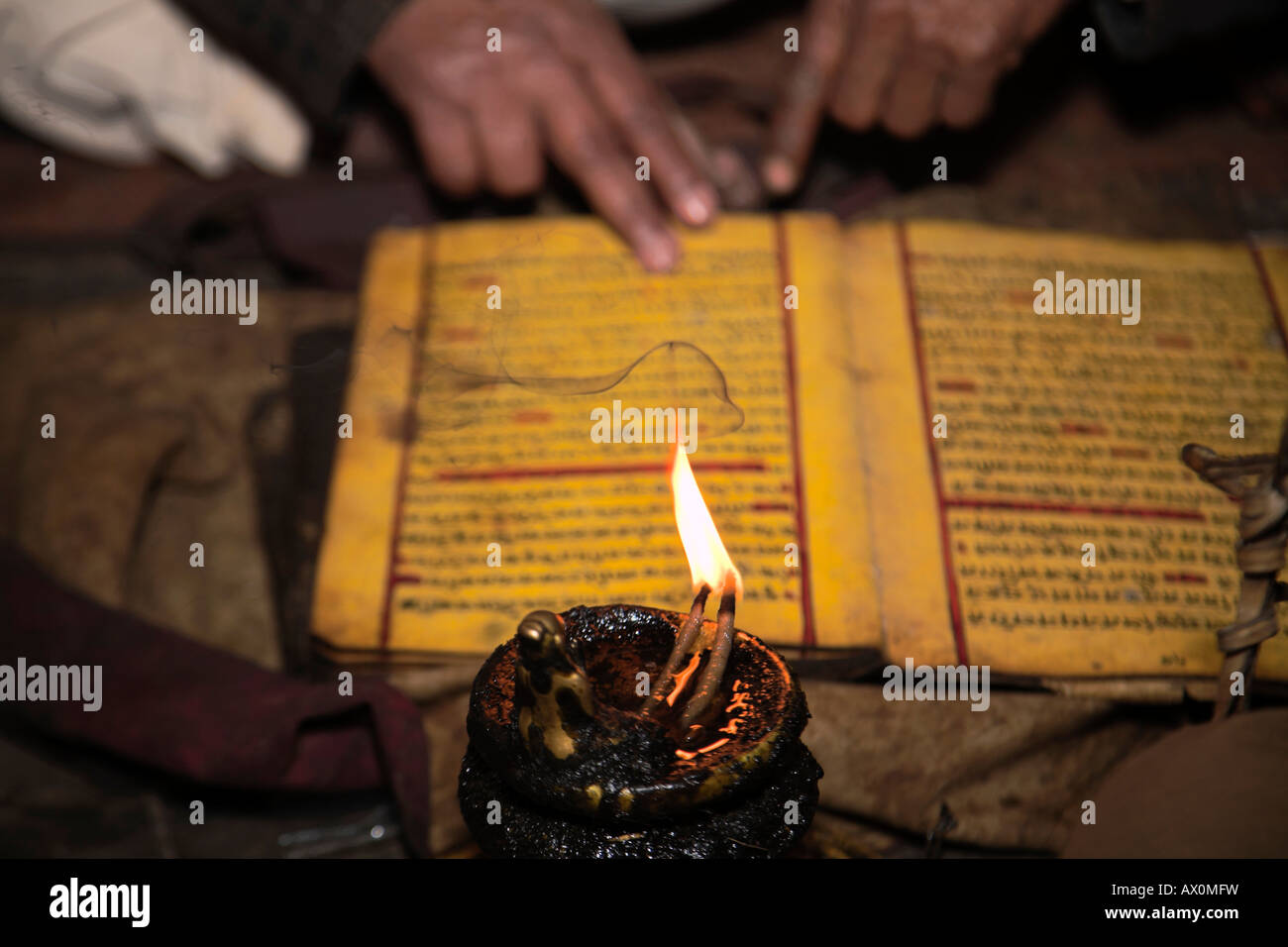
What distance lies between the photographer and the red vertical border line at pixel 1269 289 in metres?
0.94

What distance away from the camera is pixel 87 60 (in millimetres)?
1271

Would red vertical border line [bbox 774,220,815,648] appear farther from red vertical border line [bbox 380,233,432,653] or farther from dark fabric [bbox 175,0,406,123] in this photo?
dark fabric [bbox 175,0,406,123]

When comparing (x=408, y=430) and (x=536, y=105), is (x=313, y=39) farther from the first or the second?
(x=408, y=430)

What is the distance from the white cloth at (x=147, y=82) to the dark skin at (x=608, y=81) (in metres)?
0.22

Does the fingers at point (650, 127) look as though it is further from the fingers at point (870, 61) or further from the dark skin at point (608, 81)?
the fingers at point (870, 61)

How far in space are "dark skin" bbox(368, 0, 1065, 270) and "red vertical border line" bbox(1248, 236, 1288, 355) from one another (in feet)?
1.17

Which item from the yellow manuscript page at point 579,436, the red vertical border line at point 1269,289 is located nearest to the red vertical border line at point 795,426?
the yellow manuscript page at point 579,436

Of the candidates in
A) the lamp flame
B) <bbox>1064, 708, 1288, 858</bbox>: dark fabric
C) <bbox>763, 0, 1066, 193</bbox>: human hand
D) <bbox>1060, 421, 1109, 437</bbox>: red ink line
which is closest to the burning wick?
the lamp flame

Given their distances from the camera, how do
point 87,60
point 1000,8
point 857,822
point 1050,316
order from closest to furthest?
point 857,822 → point 1050,316 → point 1000,8 → point 87,60

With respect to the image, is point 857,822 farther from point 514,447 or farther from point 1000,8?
point 1000,8

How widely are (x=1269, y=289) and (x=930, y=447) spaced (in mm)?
443
